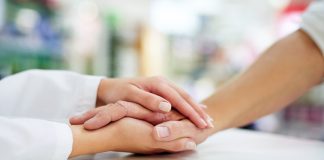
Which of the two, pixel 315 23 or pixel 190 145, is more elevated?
pixel 315 23

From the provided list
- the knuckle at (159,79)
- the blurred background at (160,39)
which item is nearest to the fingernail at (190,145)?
the knuckle at (159,79)

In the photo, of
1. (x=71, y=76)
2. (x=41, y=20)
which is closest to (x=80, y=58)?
(x=41, y=20)

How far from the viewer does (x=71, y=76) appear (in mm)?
651

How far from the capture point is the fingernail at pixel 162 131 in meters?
0.54

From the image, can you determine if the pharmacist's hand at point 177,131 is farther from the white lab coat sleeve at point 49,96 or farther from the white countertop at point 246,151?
the white lab coat sleeve at point 49,96

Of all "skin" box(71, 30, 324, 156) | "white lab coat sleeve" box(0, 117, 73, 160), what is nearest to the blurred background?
"skin" box(71, 30, 324, 156)

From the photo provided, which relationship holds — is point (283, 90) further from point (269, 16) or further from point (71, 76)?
point (269, 16)

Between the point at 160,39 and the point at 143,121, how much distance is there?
9.31 ft

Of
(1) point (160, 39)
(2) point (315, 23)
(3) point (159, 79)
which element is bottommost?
(1) point (160, 39)

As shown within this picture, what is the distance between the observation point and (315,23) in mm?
711

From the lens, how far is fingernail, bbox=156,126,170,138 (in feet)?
1.76

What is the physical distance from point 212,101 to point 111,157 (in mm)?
217

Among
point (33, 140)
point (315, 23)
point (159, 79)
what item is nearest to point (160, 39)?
point (315, 23)

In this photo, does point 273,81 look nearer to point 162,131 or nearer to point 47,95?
point 162,131
